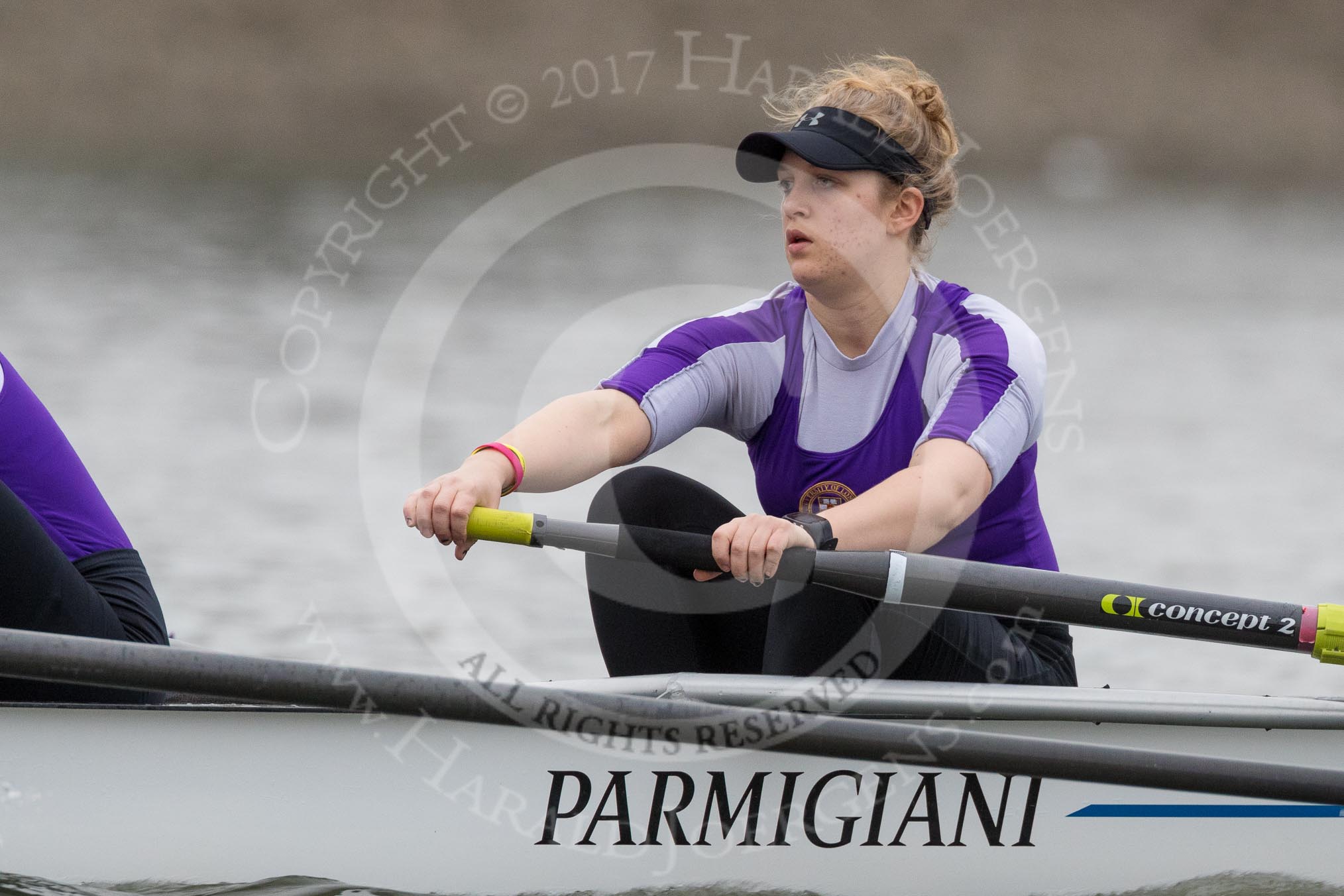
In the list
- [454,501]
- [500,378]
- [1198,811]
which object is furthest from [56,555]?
[500,378]

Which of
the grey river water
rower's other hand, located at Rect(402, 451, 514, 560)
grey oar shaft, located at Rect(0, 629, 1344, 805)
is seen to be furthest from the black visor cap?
the grey river water

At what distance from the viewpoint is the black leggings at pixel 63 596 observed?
7.23 ft

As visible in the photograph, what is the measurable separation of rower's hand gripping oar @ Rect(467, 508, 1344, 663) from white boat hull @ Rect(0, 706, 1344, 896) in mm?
174

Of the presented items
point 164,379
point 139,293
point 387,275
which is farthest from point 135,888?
point 387,275

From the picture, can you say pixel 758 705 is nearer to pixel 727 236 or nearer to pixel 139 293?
pixel 139 293

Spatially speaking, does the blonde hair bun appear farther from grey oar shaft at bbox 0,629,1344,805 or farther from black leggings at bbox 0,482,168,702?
black leggings at bbox 0,482,168,702

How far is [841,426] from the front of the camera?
99.5 inches

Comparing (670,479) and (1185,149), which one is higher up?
(1185,149)

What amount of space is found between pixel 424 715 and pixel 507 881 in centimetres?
49

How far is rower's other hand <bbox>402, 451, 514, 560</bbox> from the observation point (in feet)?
7.32

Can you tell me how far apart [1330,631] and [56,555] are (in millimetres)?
1918

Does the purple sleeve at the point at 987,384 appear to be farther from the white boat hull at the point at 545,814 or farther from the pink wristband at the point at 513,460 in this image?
the pink wristband at the point at 513,460

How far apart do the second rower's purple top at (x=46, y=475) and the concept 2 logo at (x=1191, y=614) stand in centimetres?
159

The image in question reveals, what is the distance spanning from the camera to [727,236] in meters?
12.4
